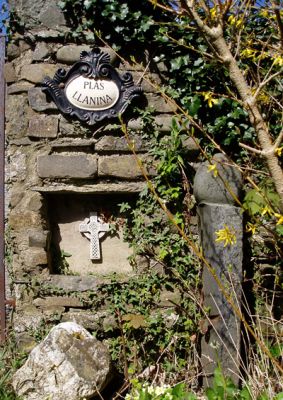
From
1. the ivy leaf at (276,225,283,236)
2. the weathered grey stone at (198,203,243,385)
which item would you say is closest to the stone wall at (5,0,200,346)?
the weathered grey stone at (198,203,243,385)

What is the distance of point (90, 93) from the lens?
161 inches

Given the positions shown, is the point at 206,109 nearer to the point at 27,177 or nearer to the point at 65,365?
the point at 27,177

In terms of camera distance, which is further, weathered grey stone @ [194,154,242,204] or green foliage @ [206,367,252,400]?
weathered grey stone @ [194,154,242,204]

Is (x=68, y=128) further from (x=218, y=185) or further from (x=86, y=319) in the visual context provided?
(x=86, y=319)

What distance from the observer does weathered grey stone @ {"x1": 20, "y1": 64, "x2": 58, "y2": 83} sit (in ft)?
13.5

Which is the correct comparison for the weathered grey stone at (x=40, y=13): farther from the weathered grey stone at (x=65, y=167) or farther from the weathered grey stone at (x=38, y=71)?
the weathered grey stone at (x=65, y=167)

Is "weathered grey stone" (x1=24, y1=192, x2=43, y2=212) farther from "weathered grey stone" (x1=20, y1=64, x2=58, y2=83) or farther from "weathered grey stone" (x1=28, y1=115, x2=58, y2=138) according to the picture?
"weathered grey stone" (x1=20, y1=64, x2=58, y2=83)

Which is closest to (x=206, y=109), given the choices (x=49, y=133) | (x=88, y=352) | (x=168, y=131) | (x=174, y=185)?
(x=168, y=131)

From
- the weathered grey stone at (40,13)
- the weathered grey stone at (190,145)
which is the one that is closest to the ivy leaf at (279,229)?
the weathered grey stone at (190,145)

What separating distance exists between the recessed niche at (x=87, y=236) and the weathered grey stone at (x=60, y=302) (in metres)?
0.26

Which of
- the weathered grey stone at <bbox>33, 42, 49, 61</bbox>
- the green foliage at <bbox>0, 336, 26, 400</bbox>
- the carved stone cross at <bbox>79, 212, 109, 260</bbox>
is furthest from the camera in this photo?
the carved stone cross at <bbox>79, 212, 109, 260</bbox>

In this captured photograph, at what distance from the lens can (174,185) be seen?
416cm

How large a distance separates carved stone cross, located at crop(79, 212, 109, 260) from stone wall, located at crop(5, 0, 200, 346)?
166 millimetres

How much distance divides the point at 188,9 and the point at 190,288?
6.88 ft
